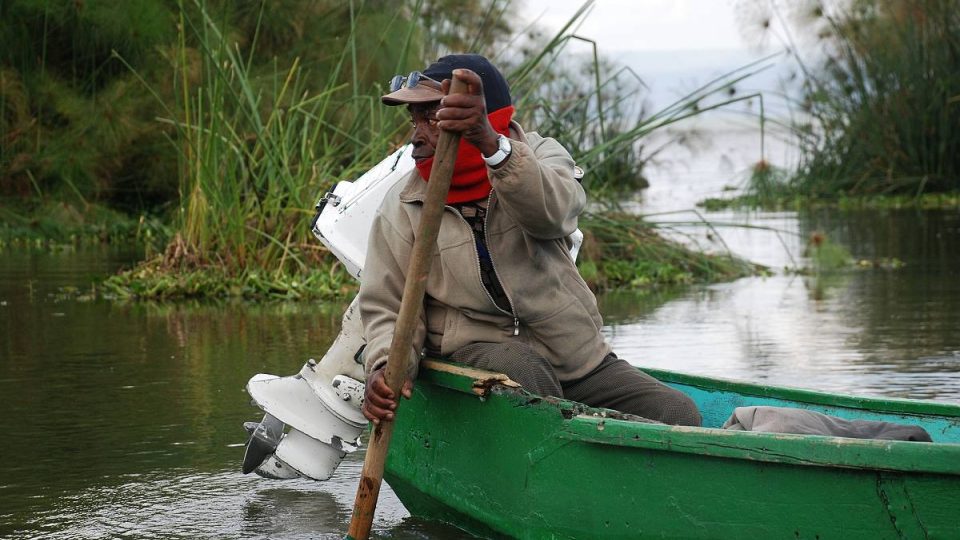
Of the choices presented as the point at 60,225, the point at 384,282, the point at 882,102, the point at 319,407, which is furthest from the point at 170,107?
the point at 384,282

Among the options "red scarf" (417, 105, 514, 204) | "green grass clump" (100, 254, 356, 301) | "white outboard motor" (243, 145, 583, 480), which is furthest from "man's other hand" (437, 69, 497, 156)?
"green grass clump" (100, 254, 356, 301)

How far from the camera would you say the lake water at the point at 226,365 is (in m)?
4.52

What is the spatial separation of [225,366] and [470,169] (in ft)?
11.5

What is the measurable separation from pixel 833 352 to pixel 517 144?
404cm

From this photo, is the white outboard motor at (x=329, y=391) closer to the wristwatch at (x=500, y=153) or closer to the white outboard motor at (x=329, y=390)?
the white outboard motor at (x=329, y=390)

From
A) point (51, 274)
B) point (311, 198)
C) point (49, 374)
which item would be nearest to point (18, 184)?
point (51, 274)

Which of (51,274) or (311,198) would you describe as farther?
(51,274)

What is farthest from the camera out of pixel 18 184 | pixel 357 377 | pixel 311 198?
pixel 18 184

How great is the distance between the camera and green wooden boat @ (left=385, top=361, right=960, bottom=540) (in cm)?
301

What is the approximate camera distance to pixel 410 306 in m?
3.69

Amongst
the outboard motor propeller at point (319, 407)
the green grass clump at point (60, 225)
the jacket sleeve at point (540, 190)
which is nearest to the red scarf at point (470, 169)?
the jacket sleeve at point (540, 190)

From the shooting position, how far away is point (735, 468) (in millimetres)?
3217

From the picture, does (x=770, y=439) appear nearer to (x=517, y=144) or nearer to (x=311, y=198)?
(x=517, y=144)

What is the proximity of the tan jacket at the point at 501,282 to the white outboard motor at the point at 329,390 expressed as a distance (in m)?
0.27
